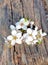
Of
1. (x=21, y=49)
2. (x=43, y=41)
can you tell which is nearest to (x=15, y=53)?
(x=21, y=49)

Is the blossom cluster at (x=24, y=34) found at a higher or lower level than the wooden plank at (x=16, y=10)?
lower

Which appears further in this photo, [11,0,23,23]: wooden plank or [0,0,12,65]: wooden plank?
[11,0,23,23]: wooden plank

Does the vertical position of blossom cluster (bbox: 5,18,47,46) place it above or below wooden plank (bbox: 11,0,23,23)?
below

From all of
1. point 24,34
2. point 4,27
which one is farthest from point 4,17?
point 24,34

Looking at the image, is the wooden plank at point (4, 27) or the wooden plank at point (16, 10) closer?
the wooden plank at point (4, 27)

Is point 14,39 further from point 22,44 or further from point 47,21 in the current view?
point 47,21
